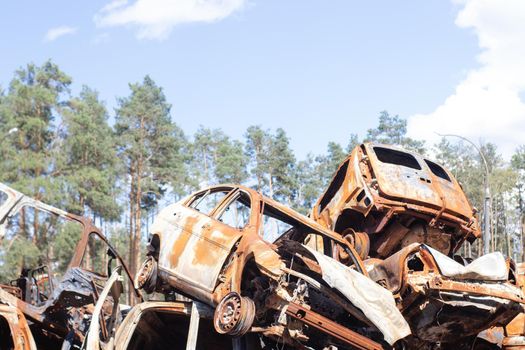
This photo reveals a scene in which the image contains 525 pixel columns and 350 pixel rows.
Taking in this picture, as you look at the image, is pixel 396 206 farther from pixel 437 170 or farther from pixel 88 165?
pixel 88 165

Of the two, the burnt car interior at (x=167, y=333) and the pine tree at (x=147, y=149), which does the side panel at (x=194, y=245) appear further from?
the pine tree at (x=147, y=149)

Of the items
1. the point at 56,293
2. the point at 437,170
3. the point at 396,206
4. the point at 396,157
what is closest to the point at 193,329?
the point at 56,293

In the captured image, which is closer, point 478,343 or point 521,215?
point 478,343

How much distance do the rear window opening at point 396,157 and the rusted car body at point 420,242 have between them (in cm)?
2

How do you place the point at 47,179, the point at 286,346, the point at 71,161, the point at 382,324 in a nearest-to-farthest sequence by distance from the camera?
1. the point at 382,324
2. the point at 286,346
3. the point at 47,179
4. the point at 71,161

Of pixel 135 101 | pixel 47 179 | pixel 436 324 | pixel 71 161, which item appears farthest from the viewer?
pixel 135 101

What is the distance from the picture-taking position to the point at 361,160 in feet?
31.1

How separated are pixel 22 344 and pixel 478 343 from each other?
5342 millimetres

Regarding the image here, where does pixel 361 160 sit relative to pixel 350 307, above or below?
above

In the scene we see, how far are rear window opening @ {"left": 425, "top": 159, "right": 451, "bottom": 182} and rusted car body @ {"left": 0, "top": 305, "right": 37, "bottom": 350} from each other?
6126mm

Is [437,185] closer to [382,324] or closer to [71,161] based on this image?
[382,324]

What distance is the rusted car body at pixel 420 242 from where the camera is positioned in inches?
246

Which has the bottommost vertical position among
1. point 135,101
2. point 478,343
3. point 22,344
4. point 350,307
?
point 22,344

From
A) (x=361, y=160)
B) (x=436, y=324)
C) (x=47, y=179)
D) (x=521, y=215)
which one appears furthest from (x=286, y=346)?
(x=521, y=215)
